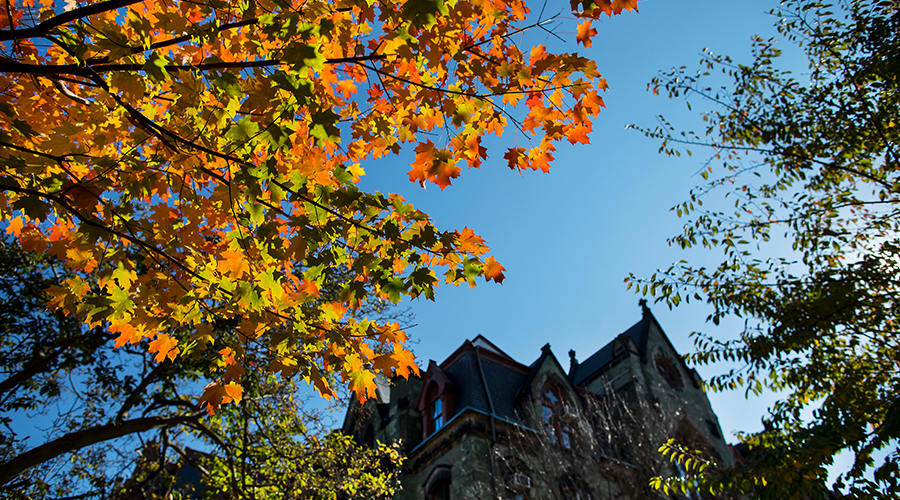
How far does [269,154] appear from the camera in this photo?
3.12 metres

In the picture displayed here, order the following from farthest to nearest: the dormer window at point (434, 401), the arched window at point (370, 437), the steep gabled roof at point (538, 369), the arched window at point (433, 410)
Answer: the arched window at point (370, 437), the steep gabled roof at point (538, 369), the arched window at point (433, 410), the dormer window at point (434, 401)

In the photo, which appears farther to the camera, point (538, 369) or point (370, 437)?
point (370, 437)

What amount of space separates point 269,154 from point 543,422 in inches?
559

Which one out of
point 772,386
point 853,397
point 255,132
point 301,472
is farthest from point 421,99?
point 301,472

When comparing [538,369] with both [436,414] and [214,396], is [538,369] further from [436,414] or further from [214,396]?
[214,396]

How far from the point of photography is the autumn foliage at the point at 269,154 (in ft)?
9.55

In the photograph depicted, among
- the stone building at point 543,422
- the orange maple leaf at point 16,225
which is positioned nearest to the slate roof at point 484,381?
the stone building at point 543,422

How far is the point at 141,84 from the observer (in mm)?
2729

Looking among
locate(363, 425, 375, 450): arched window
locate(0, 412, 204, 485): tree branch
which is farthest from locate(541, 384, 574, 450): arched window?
Result: locate(0, 412, 204, 485): tree branch

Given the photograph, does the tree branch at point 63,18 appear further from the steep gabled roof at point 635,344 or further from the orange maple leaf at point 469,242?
A: the steep gabled roof at point 635,344

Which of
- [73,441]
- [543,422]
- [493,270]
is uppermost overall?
[543,422]

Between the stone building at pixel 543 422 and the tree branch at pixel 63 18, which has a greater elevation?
the stone building at pixel 543 422

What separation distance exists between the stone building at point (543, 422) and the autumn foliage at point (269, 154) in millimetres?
6387

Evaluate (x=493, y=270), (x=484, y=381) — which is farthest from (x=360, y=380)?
(x=484, y=381)
